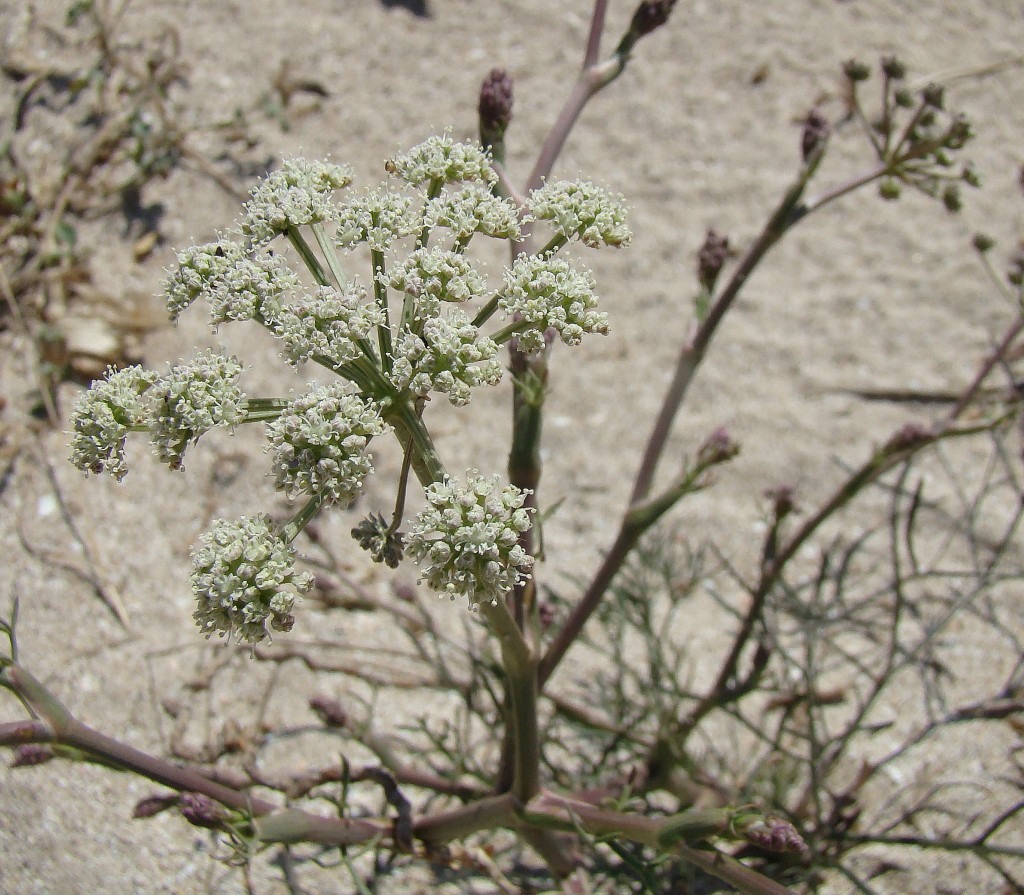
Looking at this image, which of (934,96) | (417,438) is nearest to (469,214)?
(417,438)

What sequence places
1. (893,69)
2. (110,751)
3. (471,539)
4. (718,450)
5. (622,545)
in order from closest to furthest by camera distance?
1. (471,539)
2. (110,751)
3. (718,450)
4. (622,545)
5. (893,69)

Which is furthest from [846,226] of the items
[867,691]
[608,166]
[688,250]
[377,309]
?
[377,309]

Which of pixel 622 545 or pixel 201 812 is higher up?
pixel 622 545

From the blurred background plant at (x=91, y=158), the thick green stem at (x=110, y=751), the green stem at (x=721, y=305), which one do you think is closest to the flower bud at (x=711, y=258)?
the green stem at (x=721, y=305)

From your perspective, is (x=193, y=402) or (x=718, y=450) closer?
(x=193, y=402)

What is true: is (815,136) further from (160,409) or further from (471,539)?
(160,409)

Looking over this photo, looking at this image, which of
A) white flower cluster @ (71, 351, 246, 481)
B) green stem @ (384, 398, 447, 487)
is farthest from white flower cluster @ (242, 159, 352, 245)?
green stem @ (384, 398, 447, 487)

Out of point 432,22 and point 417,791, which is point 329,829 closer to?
point 417,791
